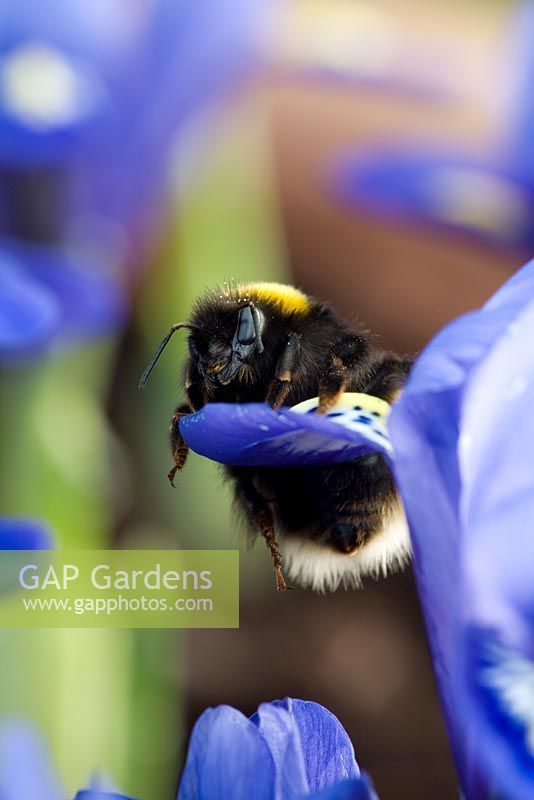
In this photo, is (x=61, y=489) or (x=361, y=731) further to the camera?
(x=361, y=731)

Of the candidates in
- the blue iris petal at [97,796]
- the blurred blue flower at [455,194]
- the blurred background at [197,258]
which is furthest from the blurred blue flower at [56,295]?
the blue iris petal at [97,796]

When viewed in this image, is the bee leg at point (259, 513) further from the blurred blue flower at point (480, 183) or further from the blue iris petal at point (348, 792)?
the blurred blue flower at point (480, 183)

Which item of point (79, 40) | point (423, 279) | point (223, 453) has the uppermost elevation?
point (79, 40)

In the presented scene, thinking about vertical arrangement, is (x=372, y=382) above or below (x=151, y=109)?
below

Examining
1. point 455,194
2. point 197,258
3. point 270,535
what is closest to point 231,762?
point 270,535

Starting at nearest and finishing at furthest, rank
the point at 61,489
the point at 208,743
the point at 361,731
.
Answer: the point at 208,743 → the point at 61,489 → the point at 361,731

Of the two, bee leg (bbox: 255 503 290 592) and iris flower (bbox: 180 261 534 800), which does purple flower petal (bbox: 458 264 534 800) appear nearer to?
iris flower (bbox: 180 261 534 800)

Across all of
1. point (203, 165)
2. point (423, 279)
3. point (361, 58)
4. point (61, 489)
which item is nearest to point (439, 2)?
point (361, 58)

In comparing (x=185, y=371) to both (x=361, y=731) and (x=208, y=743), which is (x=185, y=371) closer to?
(x=208, y=743)
